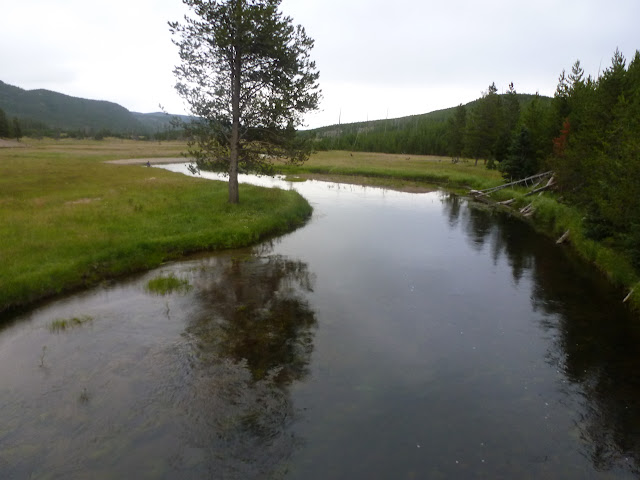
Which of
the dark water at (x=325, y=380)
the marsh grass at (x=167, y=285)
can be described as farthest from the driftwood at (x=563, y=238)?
the marsh grass at (x=167, y=285)

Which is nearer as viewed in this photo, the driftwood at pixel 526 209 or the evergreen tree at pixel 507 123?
the driftwood at pixel 526 209

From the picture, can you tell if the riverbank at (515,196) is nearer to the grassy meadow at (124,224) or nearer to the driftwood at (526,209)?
the grassy meadow at (124,224)

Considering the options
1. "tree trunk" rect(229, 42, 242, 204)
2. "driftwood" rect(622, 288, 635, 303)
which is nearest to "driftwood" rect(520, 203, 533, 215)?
"driftwood" rect(622, 288, 635, 303)

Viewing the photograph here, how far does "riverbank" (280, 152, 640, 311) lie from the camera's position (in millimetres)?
19234

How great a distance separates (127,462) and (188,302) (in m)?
8.01

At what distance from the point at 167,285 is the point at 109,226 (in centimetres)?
834

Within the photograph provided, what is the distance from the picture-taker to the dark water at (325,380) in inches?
333

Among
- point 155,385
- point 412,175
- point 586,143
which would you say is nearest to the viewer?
point 155,385

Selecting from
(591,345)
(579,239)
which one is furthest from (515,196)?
(591,345)

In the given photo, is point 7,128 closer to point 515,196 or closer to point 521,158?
point 521,158

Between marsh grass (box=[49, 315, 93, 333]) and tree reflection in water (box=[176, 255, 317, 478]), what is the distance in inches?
150

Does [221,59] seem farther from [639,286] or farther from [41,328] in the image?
[639,286]

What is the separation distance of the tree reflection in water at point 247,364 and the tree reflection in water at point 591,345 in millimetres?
7033

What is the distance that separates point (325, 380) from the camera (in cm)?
1112
